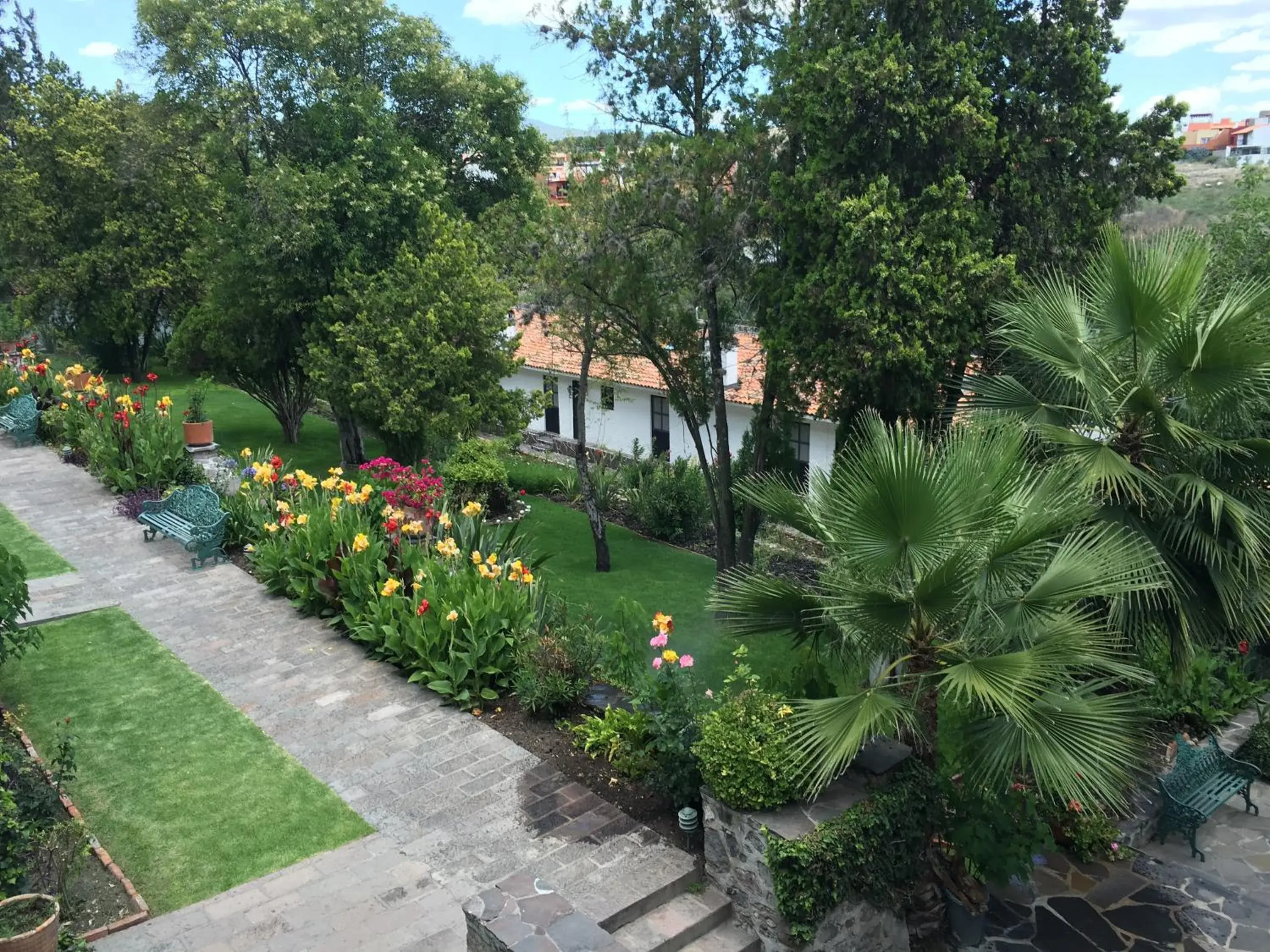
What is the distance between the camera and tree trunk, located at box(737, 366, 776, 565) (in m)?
13.5

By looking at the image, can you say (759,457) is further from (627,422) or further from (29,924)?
(627,422)

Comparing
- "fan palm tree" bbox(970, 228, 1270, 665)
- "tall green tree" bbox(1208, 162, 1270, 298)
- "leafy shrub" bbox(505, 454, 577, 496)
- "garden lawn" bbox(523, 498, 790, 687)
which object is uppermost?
"tall green tree" bbox(1208, 162, 1270, 298)

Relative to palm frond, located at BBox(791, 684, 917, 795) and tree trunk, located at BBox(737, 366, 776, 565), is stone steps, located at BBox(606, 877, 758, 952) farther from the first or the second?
tree trunk, located at BBox(737, 366, 776, 565)

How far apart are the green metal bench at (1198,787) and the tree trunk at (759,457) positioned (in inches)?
241

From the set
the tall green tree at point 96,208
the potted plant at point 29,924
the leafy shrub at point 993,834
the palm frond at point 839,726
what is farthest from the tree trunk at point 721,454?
the tall green tree at point 96,208

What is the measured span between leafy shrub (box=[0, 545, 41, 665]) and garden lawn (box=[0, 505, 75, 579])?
3354mm

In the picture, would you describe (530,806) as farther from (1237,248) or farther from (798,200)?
(1237,248)

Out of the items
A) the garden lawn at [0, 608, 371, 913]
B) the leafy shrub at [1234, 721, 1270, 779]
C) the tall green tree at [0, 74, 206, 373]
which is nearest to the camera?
the garden lawn at [0, 608, 371, 913]

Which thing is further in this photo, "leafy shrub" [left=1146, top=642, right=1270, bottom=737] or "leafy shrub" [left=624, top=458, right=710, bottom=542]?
"leafy shrub" [left=624, top=458, right=710, bottom=542]

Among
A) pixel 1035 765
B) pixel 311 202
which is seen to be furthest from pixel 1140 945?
pixel 311 202

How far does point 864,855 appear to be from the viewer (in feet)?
18.0

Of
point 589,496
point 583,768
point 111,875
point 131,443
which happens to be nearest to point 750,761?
point 583,768

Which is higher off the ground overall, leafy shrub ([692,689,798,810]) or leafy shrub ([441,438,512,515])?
leafy shrub ([692,689,798,810])

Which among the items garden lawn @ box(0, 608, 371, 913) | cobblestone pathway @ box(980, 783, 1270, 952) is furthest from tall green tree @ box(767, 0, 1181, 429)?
garden lawn @ box(0, 608, 371, 913)
